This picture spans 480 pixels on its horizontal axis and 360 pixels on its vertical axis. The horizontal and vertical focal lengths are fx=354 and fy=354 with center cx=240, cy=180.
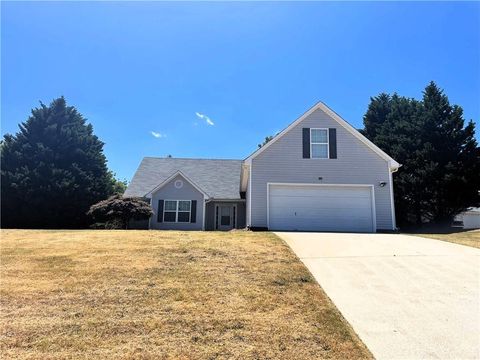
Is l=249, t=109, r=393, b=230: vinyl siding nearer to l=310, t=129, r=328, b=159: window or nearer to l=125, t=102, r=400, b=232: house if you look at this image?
l=125, t=102, r=400, b=232: house

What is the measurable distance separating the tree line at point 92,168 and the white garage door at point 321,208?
34.5 feet

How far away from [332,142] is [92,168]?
725 inches

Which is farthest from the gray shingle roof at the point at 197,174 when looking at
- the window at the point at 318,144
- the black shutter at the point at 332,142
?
the black shutter at the point at 332,142

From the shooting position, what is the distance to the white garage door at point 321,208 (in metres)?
17.9

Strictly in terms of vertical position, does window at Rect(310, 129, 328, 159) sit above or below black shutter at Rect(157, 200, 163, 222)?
above

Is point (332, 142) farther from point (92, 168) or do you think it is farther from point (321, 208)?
point (92, 168)

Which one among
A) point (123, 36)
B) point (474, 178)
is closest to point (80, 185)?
point (123, 36)

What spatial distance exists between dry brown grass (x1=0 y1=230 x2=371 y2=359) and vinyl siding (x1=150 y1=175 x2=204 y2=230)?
12.6 metres

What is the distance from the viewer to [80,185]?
2562cm

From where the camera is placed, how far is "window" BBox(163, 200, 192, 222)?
22.7 metres

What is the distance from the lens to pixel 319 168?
1838cm

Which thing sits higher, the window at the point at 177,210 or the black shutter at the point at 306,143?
the black shutter at the point at 306,143

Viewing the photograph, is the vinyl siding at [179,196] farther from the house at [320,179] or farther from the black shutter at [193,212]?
the house at [320,179]

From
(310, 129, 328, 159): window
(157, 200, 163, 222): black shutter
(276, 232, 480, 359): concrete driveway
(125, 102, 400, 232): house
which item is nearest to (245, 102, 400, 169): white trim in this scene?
(125, 102, 400, 232): house
